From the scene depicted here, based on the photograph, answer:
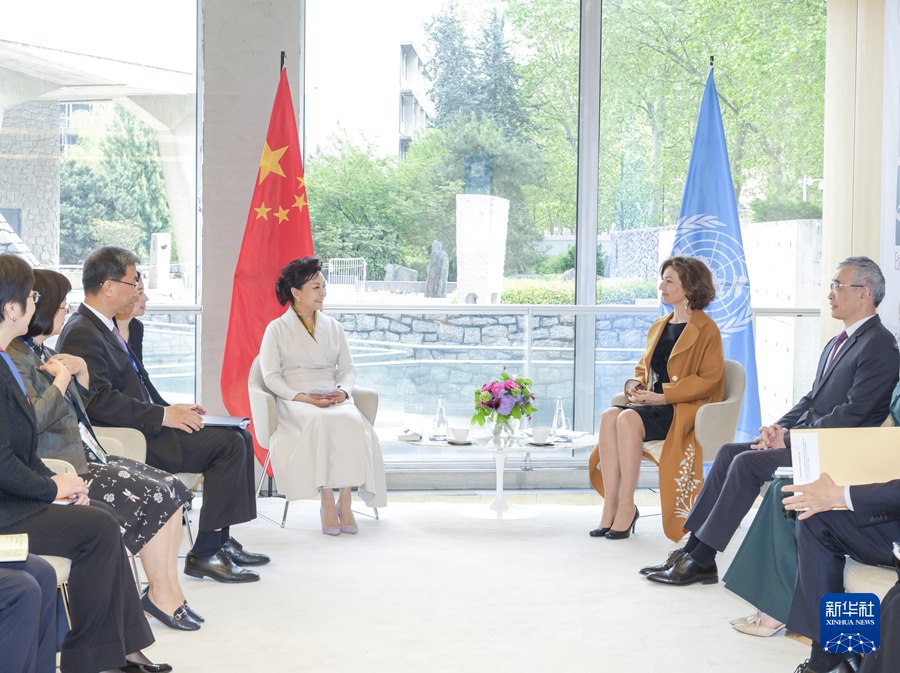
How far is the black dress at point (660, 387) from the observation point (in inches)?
214

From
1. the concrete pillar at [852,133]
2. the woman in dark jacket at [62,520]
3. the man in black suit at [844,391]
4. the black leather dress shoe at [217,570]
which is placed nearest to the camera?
the woman in dark jacket at [62,520]

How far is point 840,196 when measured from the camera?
638cm

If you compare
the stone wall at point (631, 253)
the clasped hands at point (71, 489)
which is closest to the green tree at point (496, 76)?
the stone wall at point (631, 253)

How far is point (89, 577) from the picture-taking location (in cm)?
311

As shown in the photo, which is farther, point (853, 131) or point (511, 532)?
point (853, 131)

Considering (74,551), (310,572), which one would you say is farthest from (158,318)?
(74,551)

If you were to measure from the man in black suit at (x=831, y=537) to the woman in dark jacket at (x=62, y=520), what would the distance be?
6.90 ft

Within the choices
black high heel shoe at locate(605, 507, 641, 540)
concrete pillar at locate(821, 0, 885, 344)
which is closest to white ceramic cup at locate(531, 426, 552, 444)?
black high heel shoe at locate(605, 507, 641, 540)

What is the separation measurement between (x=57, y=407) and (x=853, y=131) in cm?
496

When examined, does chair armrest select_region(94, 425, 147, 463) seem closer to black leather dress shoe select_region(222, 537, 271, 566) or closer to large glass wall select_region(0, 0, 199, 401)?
black leather dress shoe select_region(222, 537, 271, 566)

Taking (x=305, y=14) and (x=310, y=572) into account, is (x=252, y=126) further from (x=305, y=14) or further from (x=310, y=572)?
(x=310, y=572)

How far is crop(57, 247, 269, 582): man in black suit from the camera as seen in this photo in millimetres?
4273

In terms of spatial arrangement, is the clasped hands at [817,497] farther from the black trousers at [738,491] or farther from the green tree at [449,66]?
the green tree at [449,66]

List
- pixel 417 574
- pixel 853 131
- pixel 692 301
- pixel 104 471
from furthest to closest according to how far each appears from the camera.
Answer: pixel 853 131
pixel 692 301
pixel 417 574
pixel 104 471
